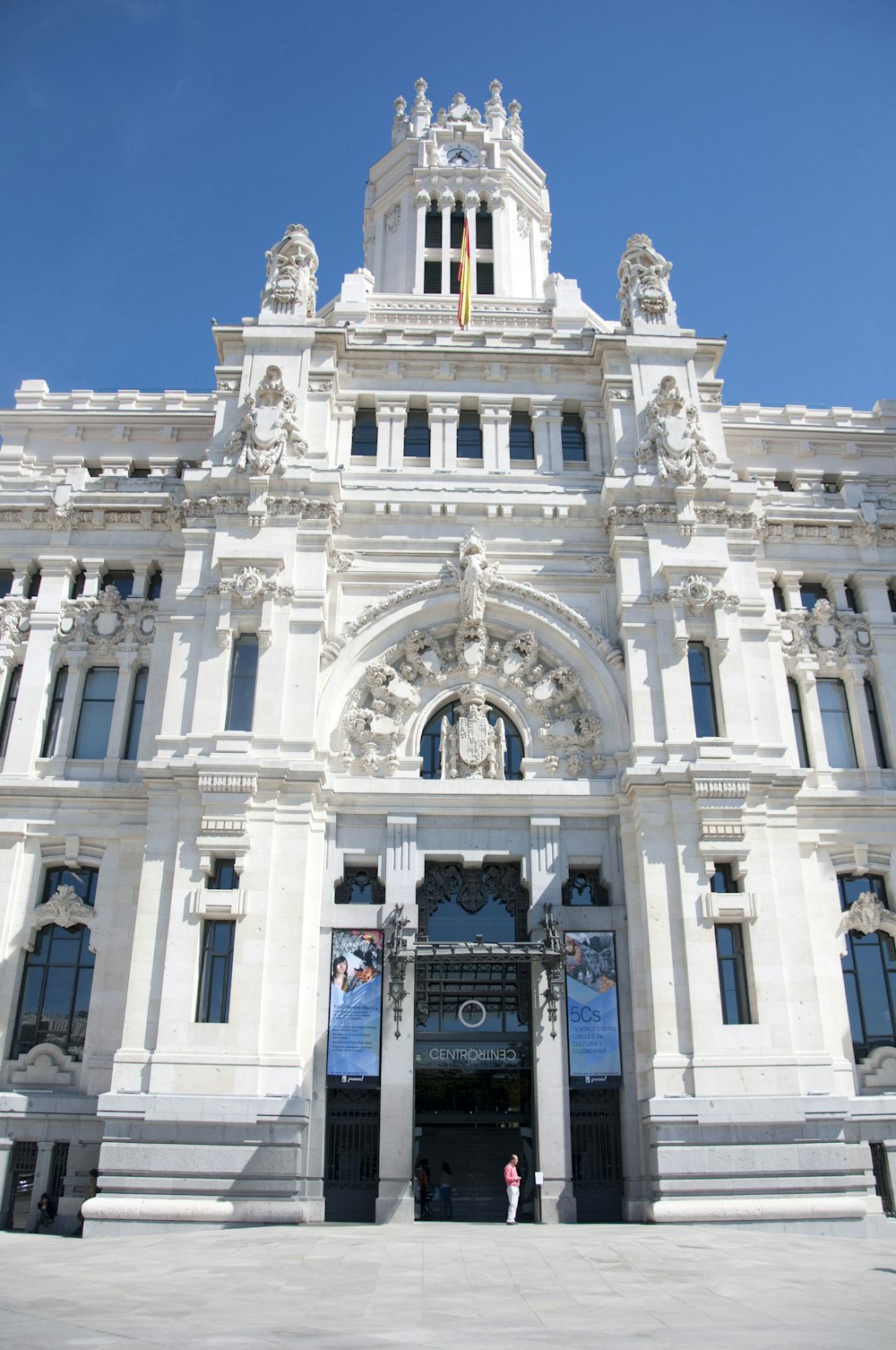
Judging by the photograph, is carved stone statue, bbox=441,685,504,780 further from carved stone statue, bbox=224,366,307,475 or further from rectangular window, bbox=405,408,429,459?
carved stone statue, bbox=224,366,307,475

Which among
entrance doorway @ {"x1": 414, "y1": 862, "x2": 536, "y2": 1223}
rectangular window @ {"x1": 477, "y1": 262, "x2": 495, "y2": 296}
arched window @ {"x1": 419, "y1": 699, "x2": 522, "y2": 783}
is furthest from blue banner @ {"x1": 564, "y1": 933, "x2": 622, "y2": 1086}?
rectangular window @ {"x1": 477, "y1": 262, "x2": 495, "y2": 296}

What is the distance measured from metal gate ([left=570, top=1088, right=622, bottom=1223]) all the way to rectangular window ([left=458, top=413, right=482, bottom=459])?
21535mm

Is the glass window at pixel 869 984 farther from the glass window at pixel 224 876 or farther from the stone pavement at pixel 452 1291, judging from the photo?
the glass window at pixel 224 876

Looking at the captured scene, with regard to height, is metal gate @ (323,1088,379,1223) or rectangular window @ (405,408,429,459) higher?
rectangular window @ (405,408,429,459)

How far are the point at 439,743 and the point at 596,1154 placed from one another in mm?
12578

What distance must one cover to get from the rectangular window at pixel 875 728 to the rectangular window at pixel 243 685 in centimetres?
849

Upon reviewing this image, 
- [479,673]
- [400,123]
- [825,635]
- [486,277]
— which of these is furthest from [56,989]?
[400,123]

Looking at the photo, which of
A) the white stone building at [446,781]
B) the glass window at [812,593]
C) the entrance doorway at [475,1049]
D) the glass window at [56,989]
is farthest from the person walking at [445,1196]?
the glass window at [812,593]

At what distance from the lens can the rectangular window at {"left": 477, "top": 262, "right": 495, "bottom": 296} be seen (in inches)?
2406

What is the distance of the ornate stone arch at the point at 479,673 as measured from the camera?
32312 millimetres

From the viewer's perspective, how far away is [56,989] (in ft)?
102

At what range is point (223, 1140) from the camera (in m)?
26.0

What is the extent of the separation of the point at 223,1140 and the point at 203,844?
7544 mm

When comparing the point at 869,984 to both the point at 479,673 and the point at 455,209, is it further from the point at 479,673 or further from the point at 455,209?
the point at 455,209
